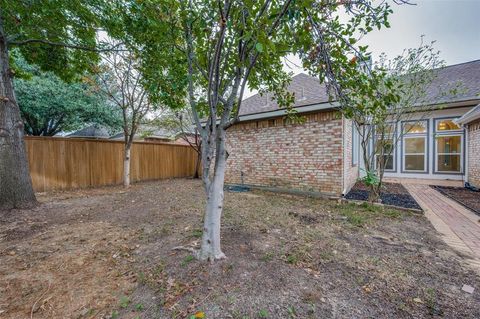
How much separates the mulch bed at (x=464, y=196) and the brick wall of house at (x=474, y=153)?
645 millimetres

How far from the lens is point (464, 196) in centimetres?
591

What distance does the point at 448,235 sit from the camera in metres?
3.31

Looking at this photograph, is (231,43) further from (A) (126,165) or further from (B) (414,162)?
(B) (414,162)

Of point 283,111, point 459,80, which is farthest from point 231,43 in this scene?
point 459,80

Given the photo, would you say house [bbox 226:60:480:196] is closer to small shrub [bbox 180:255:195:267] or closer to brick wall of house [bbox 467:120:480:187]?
brick wall of house [bbox 467:120:480:187]

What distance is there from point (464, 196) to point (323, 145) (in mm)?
4499

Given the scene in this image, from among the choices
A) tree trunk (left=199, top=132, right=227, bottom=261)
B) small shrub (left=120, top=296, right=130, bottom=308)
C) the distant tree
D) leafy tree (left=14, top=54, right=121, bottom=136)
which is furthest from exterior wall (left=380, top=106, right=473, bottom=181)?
leafy tree (left=14, top=54, right=121, bottom=136)

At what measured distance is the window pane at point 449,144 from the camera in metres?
8.51

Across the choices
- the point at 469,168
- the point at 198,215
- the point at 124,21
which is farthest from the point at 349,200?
the point at 124,21

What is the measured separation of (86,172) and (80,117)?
4.10m

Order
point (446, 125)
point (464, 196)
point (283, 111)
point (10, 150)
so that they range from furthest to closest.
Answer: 1. point (446, 125)
2. point (283, 111)
3. point (464, 196)
4. point (10, 150)

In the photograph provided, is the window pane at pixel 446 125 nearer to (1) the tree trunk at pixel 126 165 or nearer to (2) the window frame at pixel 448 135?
(2) the window frame at pixel 448 135

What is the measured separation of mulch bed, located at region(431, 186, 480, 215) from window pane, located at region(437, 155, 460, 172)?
211 cm

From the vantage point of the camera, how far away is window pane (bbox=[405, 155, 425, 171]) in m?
9.23
